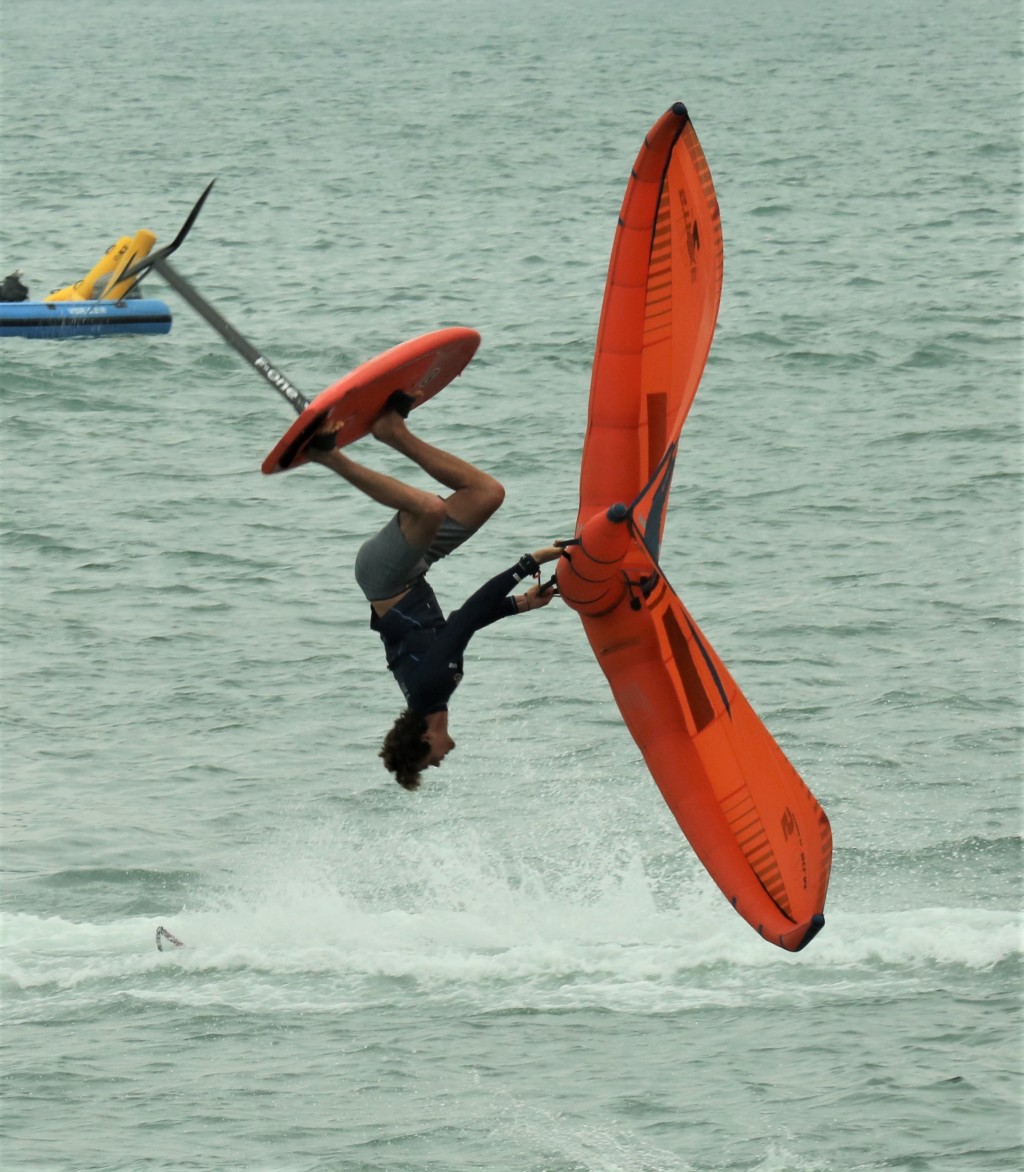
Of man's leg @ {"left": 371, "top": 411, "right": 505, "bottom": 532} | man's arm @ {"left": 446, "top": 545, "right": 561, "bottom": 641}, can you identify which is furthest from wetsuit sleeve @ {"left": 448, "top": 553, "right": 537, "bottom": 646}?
man's leg @ {"left": 371, "top": 411, "right": 505, "bottom": 532}

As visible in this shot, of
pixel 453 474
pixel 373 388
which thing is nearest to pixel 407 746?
pixel 453 474

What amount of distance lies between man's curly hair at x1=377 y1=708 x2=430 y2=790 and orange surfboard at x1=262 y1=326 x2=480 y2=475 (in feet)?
4.35

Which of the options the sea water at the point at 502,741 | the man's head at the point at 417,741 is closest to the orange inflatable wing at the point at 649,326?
the man's head at the point at 417,741

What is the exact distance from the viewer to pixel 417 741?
28.2ft

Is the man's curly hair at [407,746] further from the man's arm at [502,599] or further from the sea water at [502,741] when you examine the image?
the sea water at [502,741]

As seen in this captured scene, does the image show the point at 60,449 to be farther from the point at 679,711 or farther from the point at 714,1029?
the point at 679,711

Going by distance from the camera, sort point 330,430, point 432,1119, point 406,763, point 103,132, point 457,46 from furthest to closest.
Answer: point 457,46 < point 103,132 < point 432,1119 < point 406,763 < point 330,430

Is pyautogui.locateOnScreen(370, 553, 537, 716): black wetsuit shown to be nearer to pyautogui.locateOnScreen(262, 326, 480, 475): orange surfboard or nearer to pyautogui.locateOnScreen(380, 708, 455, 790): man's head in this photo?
→ pyautogui.locateOnScreen(380, 708, 455, 790): man's head

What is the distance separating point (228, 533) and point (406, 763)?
11.6 m

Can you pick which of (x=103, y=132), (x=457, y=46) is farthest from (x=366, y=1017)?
(x=457, y=46)

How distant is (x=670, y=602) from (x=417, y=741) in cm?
125

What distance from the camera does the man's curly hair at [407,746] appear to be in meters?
8.61

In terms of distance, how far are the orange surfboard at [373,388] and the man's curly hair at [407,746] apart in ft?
4.35

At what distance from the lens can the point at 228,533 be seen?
19.9 metres
